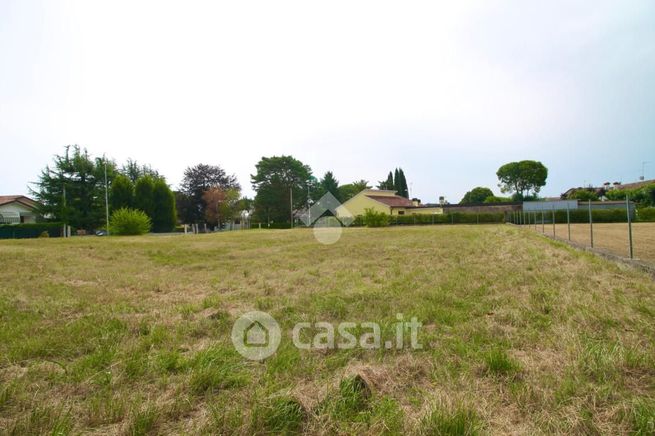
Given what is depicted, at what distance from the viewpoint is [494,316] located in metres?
3.35

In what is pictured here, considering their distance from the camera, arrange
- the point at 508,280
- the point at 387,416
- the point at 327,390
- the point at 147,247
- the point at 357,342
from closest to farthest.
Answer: the point at 387,416, the point at 327,390, the point at 357,342, the point at 508,280, the point at 147,247

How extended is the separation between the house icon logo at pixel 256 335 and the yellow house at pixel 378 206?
38.3 metres

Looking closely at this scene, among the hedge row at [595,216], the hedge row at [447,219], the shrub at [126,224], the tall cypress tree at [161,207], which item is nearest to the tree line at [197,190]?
the tall cypress tree at [161,207]

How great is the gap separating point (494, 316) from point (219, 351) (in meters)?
2.69

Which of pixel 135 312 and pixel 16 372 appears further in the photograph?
pixel 135 312

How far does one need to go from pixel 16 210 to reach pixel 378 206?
40.6m

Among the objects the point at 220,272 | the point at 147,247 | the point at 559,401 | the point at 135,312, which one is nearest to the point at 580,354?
the point at 559,401

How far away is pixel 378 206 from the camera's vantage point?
41906 millimetres

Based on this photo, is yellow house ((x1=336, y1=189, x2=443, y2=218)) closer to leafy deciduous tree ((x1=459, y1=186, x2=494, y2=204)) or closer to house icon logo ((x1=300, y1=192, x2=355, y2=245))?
house icon logo ((x1=300, y1=192, x2=355, y2=245))

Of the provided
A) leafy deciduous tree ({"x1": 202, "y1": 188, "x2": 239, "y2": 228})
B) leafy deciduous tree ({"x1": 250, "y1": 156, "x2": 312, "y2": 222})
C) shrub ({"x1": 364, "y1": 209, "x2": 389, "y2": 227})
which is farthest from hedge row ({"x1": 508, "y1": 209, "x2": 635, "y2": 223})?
leafy deciduous tree ({"x1": 202, "y1": 188, "x2": 239, "y2": 228})

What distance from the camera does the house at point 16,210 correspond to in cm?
3409

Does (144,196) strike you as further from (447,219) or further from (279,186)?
(447,219)

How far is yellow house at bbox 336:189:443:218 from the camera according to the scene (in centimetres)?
4197

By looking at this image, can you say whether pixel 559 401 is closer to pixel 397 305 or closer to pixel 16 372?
pixel 397 305
